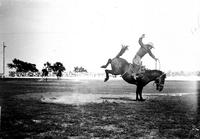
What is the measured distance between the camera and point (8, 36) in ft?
35.3

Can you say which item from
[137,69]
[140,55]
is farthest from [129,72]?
[140,55]

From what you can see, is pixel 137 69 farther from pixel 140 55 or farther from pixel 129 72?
pixel 140 55

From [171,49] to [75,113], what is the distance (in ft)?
16.4

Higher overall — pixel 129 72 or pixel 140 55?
pixel 140 55

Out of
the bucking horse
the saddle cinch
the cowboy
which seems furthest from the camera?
the saddle cinch

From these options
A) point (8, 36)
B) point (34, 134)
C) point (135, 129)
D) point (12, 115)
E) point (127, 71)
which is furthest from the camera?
point (12, 115)

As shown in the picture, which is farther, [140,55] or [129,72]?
[129,72]

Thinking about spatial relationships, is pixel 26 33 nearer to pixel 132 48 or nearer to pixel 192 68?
pixel 132 48

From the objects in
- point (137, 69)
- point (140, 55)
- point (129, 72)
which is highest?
point (140, 55)

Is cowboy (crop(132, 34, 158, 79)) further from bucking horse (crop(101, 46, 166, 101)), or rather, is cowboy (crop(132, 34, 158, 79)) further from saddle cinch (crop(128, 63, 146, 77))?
bucking horse (crop(101, 46, 166, 101))

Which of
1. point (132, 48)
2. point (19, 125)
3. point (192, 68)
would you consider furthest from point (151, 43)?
point (19, 125)

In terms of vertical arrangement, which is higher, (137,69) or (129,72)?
(137,69)

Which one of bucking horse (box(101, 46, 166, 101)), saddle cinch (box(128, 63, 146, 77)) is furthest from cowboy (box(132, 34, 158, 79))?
bucking horse (box(101, 46, 166, 101))

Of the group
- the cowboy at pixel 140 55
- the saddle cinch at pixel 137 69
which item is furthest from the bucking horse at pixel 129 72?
the cowboy at pixel 140 55
